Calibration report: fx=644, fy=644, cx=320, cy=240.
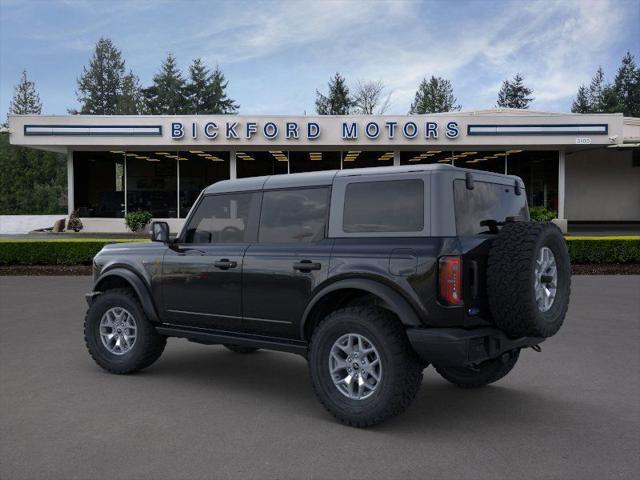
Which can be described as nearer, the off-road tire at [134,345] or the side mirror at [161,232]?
the side mirror at [161,232]

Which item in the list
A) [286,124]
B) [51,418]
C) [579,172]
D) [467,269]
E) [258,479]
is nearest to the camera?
Answer: [258,479]

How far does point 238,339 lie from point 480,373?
2165 millimetres

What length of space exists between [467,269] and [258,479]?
77.2 inches

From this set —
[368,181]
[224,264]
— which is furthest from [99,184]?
[368,181]

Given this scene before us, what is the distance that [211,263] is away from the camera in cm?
582

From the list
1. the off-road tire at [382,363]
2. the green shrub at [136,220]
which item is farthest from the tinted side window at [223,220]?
the green shrub at [136,220]

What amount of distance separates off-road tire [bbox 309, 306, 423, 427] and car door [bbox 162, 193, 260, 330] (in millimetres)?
1027

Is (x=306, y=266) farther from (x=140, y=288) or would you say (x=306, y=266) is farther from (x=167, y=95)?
(x=167, y=95)

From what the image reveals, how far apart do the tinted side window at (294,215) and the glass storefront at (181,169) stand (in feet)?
82.1

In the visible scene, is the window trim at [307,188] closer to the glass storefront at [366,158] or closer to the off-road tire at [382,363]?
the off-road tire at [382,363]

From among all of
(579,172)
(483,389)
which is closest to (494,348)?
(483,389)

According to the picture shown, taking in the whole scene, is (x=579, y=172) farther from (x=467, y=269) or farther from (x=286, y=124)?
(x=467, y=269)

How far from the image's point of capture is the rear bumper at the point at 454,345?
14.4ft

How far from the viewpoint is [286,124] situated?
28.0 m
